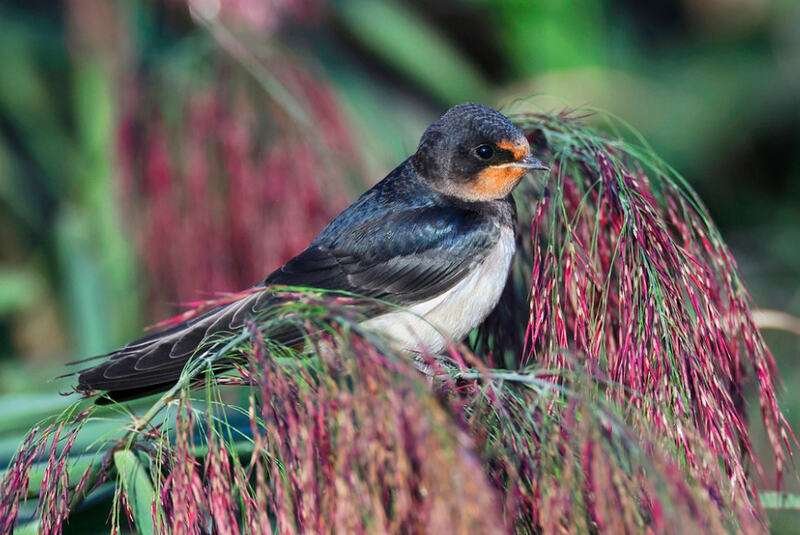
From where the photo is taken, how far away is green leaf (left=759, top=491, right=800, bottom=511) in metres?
1.31

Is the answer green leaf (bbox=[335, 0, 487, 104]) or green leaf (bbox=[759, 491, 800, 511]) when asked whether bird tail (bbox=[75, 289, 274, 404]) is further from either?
green leaf (bbox=[335, 0, 487, 104])

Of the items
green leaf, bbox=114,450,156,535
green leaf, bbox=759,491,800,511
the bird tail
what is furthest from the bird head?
green leaf, bbox=114,450,156,535

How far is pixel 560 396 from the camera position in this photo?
107cm

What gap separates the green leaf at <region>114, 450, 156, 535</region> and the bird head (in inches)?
28.3

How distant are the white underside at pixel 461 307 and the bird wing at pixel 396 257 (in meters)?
0.02

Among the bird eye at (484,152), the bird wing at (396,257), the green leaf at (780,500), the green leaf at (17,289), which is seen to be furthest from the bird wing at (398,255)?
the green leaf at (17,289)

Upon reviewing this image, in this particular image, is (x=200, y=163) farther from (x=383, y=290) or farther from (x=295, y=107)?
(x=383, y=290)

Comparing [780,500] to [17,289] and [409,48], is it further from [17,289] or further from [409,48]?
[409,48]

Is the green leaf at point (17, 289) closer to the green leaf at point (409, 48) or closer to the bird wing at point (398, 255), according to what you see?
the green leaf at point (409, 48)

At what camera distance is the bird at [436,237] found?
68.9 inches

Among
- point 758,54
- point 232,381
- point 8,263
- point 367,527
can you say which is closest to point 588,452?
point 367,527

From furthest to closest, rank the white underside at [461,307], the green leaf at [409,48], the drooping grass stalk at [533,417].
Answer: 1. the green leaf at [409,48]
2. the white underside at [461,307]
3. the drooping grass stalk at [533,417]

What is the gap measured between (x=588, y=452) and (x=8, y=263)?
8.19ft

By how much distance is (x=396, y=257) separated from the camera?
6.19 feet
